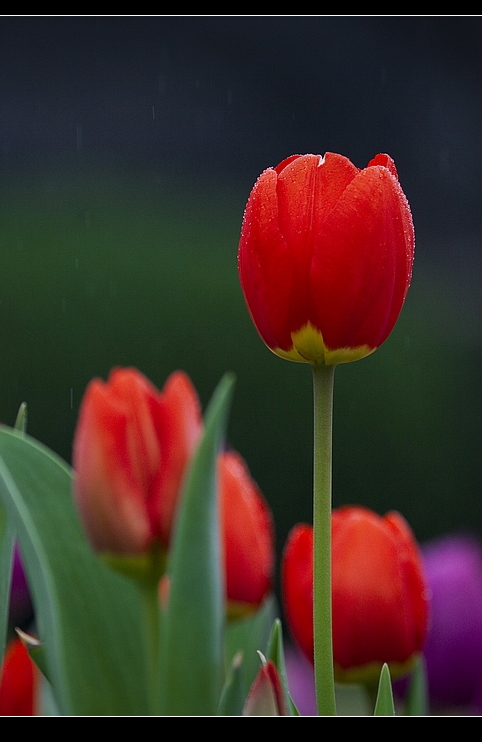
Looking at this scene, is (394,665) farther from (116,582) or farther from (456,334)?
(456,334)

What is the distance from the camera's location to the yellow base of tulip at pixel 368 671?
41cm

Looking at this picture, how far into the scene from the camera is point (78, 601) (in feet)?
1.30

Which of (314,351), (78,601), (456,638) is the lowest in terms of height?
(456,638)

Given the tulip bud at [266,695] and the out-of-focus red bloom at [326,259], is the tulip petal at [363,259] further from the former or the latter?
the tulip bud at [266,695]

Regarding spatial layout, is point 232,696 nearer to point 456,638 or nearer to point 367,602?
point 367,602

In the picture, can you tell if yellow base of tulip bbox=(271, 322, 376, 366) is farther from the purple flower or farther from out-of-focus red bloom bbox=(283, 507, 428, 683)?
the purple flower

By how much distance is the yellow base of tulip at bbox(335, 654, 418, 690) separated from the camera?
405mm

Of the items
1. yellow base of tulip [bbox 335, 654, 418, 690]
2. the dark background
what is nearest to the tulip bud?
yellow base of tulip [bbox 335, 654, 418, 690]

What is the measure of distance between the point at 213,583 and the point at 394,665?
93mm

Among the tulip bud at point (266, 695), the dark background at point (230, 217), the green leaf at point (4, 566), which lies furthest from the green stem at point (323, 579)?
the dark background at point (230, 217)

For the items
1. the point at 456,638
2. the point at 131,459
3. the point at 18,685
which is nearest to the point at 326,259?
the point at 131,459

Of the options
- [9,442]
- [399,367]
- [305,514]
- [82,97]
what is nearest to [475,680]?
[9,442]

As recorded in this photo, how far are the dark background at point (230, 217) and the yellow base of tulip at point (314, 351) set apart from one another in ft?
3.17

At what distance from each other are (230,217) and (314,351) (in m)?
1.45
